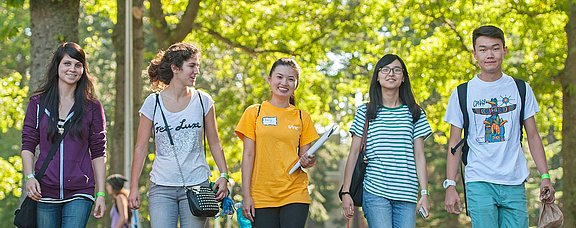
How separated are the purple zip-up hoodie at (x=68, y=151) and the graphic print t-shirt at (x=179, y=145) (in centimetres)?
48

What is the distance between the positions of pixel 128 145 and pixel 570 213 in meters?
8.20

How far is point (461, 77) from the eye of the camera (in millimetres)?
23266

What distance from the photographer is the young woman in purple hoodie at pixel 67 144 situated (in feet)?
26.0

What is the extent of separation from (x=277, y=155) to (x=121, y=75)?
11.9 metres

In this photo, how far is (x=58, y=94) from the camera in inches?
324

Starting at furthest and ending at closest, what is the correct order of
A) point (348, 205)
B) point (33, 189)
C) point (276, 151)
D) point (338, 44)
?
point (338, 44) < point (276, 151) < point (348, 205) < point (33, 189)

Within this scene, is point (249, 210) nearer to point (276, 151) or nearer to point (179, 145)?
point (276, 151)

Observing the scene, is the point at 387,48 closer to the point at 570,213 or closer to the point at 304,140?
the point at 570,213

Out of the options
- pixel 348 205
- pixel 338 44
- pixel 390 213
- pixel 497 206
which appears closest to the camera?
pixel 497 206

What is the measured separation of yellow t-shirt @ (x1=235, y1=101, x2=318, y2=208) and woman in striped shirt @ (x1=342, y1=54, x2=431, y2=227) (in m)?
0.46

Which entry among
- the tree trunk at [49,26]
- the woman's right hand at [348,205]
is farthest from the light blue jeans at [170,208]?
the tree trunk at [49,26]

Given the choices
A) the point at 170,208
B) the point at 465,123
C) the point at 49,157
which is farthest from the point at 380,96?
the point at 49,157

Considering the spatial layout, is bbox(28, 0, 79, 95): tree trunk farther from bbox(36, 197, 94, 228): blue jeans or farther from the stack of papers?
bbox(36, 197, 94, 228): blue jeans

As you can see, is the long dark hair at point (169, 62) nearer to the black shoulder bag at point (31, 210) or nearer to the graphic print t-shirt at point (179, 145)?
the graphic print t-shirt at point (179, 145)
